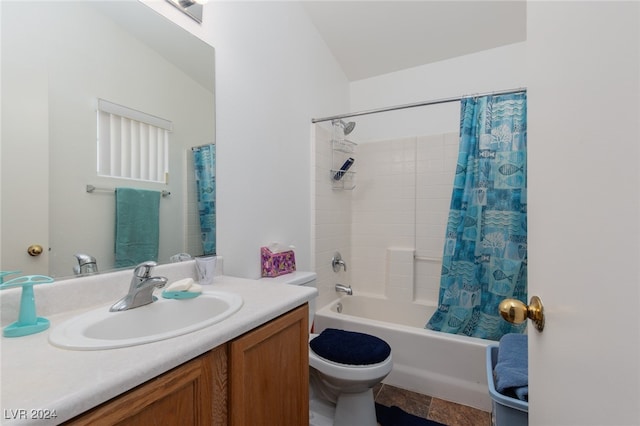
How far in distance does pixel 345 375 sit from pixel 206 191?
43.0 inches

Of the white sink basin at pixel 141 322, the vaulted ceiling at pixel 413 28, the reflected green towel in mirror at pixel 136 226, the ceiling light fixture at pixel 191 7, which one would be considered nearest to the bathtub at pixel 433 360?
the white sink basin at pixel 141 322

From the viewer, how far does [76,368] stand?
552mm

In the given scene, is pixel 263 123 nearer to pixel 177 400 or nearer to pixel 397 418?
pixel 177 400

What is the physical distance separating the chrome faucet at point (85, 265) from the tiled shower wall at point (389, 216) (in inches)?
56.7

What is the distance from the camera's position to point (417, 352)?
182 centimetres

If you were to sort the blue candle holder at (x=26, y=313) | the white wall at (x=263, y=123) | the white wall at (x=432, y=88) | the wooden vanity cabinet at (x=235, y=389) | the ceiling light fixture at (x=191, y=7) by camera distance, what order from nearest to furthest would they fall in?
1. the wooden vanity cabinet at (x=235, y=389)
2. the blue candle holder at (x=26, y=313)
3. the ceiling light fixture at (x=191, y=7)
4. the white wall at (x=263, y=123)
5. the white wall at (x=432, y=88)

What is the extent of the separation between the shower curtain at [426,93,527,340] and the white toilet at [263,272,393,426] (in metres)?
0.80

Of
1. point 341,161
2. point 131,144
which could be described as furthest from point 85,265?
point 341,161

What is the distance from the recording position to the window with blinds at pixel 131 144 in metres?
1.00

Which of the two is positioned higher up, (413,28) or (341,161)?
(413,28)

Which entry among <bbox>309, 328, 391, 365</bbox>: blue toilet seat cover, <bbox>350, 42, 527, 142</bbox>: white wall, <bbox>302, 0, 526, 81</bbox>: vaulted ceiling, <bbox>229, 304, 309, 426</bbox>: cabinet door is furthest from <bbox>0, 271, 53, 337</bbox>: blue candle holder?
<bbox>350, 42, 527, 142</bbox>: white wall

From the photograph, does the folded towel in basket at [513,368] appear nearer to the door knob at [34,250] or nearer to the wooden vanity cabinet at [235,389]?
the wooden vanity cabinet at [235,389]

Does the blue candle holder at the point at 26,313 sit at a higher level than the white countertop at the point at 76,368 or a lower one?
higher

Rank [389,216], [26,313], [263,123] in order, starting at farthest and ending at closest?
[389,216]
[263,123]
[26,313]
